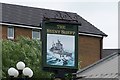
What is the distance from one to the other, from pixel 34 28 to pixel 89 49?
28.0 feet

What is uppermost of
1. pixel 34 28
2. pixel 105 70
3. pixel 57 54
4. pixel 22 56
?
pixel 34 28

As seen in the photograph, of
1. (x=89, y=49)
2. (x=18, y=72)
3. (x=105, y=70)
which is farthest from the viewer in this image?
(x=89, y=49)

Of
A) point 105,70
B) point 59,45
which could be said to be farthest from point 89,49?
point 59,45

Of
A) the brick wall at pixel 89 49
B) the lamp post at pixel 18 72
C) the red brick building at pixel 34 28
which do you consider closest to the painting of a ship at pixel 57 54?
the lamp post at pixel 18 72

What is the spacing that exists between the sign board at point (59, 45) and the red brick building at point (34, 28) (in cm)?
2608

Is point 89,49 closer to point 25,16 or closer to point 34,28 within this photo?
point 34,28

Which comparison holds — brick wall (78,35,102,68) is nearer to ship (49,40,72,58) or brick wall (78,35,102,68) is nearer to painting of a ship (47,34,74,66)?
painting of a ship (47,34,74,66)

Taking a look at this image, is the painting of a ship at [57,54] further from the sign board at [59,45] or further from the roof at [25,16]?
the roof at [25,16]

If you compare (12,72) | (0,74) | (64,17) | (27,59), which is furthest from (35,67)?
(64,17)

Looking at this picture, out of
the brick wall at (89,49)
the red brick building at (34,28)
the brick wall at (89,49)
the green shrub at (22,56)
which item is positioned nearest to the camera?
the green shrub at (22,56)

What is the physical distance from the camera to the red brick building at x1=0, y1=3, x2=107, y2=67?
159 ft

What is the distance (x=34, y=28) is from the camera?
49.7m

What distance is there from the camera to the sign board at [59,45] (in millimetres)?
17672

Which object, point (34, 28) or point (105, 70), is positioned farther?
point (34, 28)
